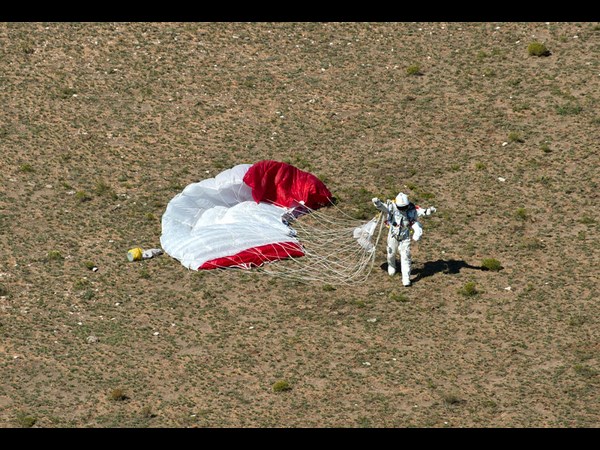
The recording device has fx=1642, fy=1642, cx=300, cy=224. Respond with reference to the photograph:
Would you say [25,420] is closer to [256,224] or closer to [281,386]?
[281,386]

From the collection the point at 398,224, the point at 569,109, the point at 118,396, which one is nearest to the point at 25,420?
the point at 118,396

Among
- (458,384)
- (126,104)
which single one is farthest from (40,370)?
(126,104)

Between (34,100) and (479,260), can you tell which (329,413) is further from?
(34,100)

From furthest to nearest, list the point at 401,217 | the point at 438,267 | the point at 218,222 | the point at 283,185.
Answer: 1. the point at 283,185
2. the point at 218,222
3. the point at 438,267
4. the point at 401,217

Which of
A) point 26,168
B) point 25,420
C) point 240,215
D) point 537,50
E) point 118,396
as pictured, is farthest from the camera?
point 537,50

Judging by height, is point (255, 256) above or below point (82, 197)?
above

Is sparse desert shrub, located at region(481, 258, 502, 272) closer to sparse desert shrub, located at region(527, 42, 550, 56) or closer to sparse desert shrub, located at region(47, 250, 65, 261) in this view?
sparse desert shrub, located at region(47, 250, 65, 261)

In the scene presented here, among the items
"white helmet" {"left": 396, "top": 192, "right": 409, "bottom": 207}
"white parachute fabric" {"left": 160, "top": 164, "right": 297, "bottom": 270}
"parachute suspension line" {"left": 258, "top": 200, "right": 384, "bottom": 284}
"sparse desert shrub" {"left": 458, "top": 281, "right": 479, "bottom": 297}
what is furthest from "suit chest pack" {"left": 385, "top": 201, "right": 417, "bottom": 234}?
"white parachute fabric" {"left": 160, "top": 164, "right": 297, "bottom": 270}
